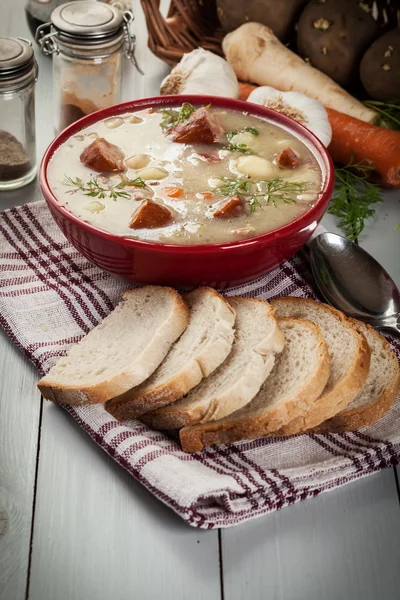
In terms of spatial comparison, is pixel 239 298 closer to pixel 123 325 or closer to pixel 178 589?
pixel 123 325

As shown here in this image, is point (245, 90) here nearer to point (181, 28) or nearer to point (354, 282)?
point (181, 28)

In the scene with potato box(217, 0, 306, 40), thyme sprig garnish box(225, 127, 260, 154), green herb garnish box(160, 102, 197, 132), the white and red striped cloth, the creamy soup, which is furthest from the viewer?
potato box(217, 0, 306, 40)

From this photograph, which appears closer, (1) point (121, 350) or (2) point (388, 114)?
(1) point (121, 350)

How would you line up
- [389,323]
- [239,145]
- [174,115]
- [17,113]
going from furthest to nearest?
[17,113], [174,115], [239,145], [389,323]

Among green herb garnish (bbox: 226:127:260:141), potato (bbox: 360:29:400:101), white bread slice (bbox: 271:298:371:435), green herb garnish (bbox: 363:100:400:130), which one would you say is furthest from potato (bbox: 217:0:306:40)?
white bread slice (bbox: 271:298:371:435)

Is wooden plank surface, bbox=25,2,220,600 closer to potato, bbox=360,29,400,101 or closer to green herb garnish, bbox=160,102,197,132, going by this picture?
green herb garnish, bbox=160,102,197,132

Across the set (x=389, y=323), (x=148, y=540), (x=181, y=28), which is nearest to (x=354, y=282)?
(x=389, y=323)

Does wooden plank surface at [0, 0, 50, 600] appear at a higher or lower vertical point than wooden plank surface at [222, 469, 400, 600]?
lower
